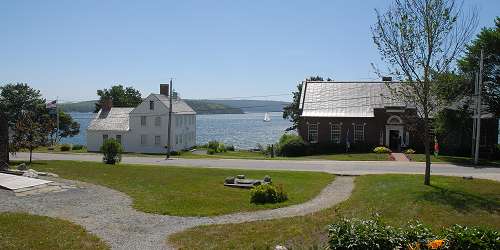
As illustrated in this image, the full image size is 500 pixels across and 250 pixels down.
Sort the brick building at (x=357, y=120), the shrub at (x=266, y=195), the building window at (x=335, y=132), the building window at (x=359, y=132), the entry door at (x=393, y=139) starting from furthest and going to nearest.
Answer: the building window at (x=335, y=132) → the building window at (x=359, y=132) → the entry door at (x=393, y=139) → the brick building at (x=357, y=120) → the shrub at (x=266, y=195)

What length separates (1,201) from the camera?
1733 centimetres

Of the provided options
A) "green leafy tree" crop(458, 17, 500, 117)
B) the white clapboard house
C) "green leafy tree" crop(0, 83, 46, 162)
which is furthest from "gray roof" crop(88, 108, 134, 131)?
"green leafy tree" crop(458, 17, 500, 117)

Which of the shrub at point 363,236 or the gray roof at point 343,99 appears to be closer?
the shrub at point 363,236

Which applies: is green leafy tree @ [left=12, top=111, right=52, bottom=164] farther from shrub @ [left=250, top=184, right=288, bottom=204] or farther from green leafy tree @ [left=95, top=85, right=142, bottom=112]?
green leafy tree @ [left=95, top=85, right=142, bottom=112]

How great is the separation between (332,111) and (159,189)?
108 feet

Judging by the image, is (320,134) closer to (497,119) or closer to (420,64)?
(497,119)

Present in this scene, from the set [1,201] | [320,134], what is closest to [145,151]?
[320,134]

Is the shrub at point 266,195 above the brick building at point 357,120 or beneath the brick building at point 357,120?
beneath

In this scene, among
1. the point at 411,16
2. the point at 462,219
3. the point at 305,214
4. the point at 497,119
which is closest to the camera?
the point at 462,219

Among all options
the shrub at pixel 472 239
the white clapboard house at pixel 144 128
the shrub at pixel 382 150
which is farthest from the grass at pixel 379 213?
the white clapboard house at pixel 144 128

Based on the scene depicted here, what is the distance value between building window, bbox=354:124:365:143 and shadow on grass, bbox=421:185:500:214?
3106 cm

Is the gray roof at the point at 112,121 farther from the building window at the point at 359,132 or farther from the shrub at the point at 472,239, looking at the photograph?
the shrub at the point at 472,239

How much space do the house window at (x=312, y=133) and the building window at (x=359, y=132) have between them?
13.1ft

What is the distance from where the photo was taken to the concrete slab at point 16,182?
19859 mm
